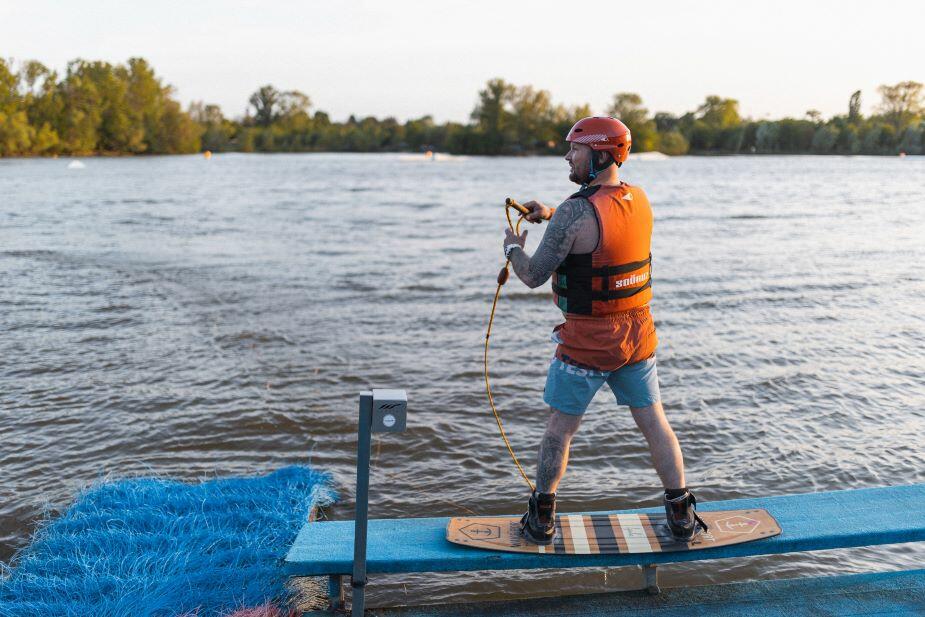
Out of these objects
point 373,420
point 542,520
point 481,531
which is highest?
point 373,420

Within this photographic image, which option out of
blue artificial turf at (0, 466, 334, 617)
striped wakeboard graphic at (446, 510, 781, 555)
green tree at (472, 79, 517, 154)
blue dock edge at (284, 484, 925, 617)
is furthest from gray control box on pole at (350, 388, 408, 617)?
green tree at (472, 79, 517, 154)

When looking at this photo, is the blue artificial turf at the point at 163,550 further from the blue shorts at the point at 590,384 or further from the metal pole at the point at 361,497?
the blue shorts at the point at 590,384

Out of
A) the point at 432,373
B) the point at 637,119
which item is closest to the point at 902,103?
the point at 637,119

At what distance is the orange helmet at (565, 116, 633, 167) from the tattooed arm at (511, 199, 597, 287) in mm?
315

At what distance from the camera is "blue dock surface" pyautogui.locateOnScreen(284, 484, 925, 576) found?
13.9ft

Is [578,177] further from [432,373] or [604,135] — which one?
[432,373]

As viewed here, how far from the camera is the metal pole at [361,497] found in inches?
146

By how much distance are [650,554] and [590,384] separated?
3.22 ft

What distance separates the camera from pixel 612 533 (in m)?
4.50

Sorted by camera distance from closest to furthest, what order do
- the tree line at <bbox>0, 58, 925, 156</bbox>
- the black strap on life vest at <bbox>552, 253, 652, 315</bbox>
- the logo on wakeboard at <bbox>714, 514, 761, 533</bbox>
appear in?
the black strap on life vest at <bbox>552, 253, 652, 315</bbox>, the logo on wakeboard at <bbox>714, 514, 761, 533</bbox>, the tree line at <bbox>0, 58, 925, 156</bbox>

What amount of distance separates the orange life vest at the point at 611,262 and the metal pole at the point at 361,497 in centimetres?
125

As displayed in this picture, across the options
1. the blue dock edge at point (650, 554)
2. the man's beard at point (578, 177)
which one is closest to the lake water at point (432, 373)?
the blue dock edge at point (650, 554)

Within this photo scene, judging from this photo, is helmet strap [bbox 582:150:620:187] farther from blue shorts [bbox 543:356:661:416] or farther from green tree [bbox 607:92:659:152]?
green tree [bbox 607:92:659:152]

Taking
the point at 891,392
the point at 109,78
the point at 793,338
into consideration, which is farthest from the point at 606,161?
the point at 109,78
